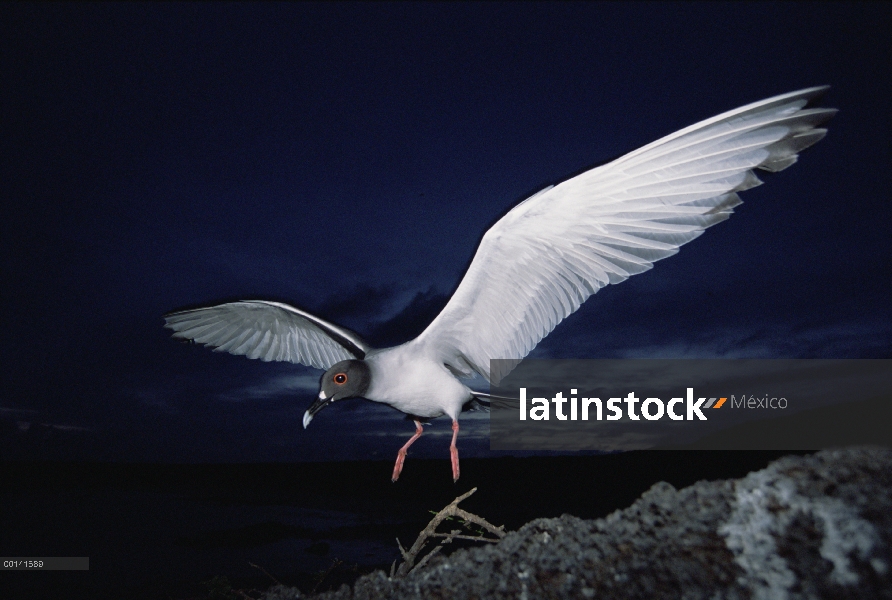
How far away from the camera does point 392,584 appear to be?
1.92 meters

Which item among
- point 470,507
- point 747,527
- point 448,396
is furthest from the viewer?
point 470,507

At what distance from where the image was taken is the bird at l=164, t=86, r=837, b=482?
2.19m

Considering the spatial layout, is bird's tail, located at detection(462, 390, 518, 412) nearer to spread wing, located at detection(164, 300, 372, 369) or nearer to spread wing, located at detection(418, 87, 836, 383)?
spread wing, located at detection(418, 87, 836, 383)

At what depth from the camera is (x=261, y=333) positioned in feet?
16.7

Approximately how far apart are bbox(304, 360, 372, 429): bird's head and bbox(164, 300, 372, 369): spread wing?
117 centimetres

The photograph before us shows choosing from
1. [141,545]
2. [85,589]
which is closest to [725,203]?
[85,589]

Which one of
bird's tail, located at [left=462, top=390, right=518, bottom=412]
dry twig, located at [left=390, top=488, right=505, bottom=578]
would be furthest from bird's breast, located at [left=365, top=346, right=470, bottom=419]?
dry twig, located at [left=390, top=488, right=505, bottom=578]

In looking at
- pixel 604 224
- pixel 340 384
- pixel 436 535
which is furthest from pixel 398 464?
pixel 604 224

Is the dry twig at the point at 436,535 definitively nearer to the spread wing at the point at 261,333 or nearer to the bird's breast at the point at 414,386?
the bird's breast at the point at 414,386

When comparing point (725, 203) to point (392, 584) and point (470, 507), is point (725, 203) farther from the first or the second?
point (470, 507)

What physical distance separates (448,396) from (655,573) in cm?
217

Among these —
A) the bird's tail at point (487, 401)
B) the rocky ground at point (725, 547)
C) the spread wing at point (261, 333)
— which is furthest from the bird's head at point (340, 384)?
the rocky ground at point (725, 547)

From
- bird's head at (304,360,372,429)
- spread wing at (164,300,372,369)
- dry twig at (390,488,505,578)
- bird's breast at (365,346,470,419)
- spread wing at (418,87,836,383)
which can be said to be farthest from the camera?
spread wing at (164,300,372,369)

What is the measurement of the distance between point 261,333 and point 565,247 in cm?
359
